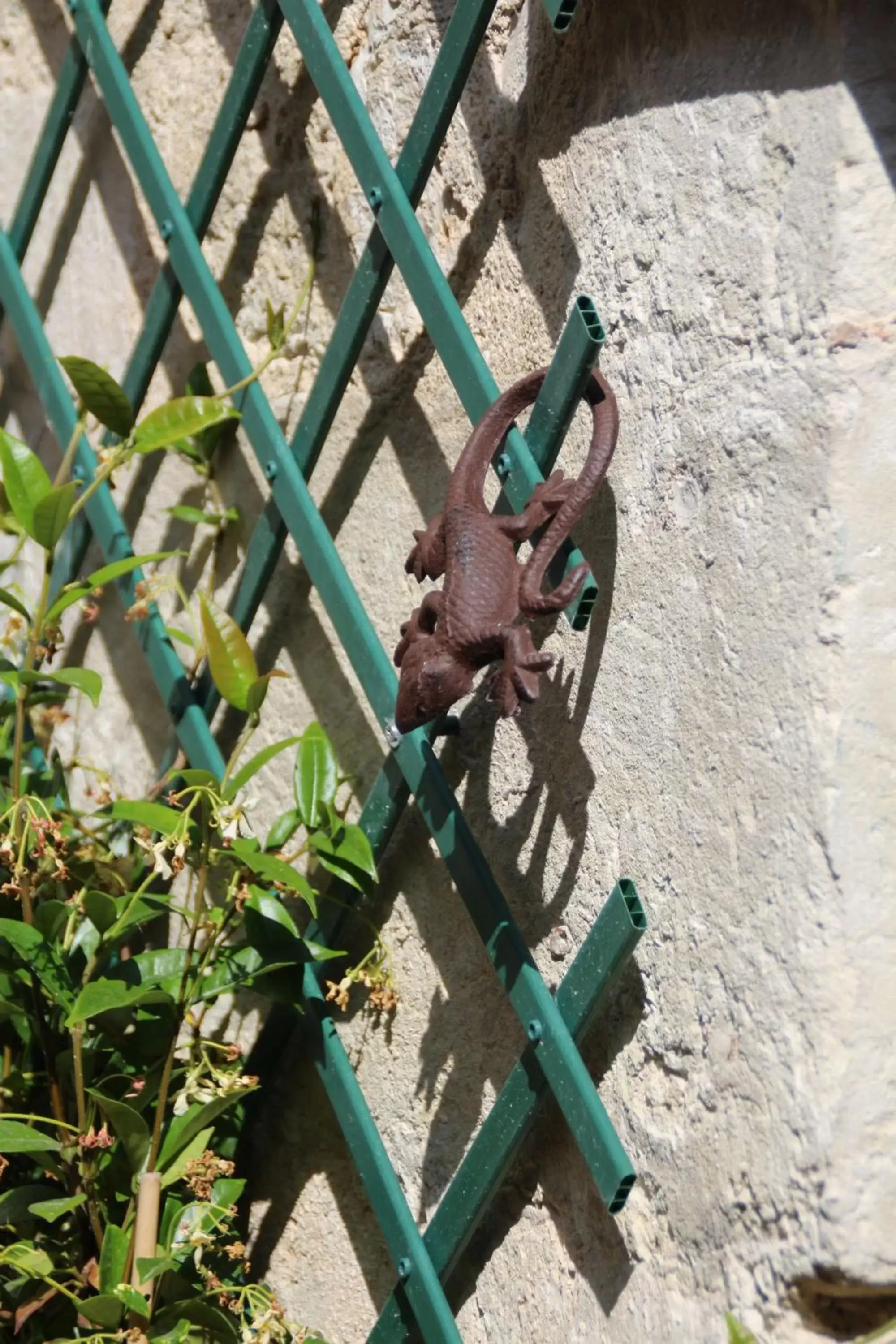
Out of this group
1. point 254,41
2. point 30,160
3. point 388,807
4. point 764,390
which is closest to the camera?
point 764,390

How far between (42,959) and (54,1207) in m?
0.21

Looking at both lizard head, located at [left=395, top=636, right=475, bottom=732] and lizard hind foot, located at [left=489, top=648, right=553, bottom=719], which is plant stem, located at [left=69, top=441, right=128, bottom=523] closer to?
lizard head, located at [left=395, top=636, right=475, bottom=732]

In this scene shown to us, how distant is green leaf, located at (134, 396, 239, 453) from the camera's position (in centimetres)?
137

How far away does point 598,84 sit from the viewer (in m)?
1.14

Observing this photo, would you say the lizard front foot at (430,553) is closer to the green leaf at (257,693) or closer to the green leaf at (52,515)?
the green leaf at (257,693)

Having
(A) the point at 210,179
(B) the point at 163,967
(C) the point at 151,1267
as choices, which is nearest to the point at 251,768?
(B) the point at 163,967

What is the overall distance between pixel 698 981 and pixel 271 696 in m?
0.66

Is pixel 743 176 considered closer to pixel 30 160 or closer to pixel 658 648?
pixel 658 648

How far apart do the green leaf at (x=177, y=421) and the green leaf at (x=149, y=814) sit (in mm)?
359

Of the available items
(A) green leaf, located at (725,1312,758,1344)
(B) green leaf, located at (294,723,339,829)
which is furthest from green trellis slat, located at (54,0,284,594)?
(A) green leaf, located at (725,1312,758,1344)

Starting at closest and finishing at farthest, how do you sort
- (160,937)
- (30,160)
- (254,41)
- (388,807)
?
(388,807)
(254,41)
(160,937)
(30,160)

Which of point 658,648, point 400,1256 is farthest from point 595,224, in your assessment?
point 400,1256

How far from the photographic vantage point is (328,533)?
1372 millimetres

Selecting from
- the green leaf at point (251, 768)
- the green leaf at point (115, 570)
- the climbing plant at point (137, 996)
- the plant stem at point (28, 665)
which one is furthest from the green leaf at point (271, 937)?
the green leaf at point (115, 570)
